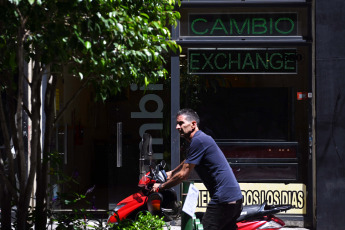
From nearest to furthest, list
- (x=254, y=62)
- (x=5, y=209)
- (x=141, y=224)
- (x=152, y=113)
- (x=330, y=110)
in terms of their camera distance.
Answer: (x=5, y=209)
(x=141, y=224)
(x=330, y=110)
(x=254, y=62)
(x=152, y=113)

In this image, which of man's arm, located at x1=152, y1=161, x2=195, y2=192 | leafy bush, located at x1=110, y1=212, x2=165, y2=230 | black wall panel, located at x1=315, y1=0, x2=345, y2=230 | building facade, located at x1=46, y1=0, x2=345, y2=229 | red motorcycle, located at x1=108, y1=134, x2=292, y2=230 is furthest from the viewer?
building facade, located at x1=46, y1=0, x2=345, y2=229

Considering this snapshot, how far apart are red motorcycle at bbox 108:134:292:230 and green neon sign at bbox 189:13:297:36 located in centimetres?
235

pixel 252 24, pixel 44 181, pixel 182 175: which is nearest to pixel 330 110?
pixel 252 24

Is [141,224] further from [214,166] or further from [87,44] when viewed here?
[87,44]

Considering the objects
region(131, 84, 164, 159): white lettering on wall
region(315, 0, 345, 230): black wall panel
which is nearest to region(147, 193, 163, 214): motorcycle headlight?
region(131, 84, 164, 159): white lettering on wall

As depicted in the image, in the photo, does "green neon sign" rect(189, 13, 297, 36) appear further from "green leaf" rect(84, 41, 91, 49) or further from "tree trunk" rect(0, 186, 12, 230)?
"green leaf" rect(84, 41, 91, 49)

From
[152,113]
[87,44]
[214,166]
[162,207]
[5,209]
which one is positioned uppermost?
[87,44]

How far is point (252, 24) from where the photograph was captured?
1097cm

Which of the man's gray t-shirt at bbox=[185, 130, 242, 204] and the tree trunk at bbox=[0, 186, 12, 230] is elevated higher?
the man's gray t-shirt at bbox=[185, 130, 242, 204]

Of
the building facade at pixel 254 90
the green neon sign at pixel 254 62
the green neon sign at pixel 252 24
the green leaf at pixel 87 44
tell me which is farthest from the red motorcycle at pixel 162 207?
the green leaf at pixel 87 44

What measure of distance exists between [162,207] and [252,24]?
3.66m

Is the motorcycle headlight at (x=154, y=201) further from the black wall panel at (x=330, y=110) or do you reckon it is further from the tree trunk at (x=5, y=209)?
the black wall panel at (x=330, y=110)

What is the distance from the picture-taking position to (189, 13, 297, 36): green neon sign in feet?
36.0

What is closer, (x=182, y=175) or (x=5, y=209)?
(x=182, y=175)
